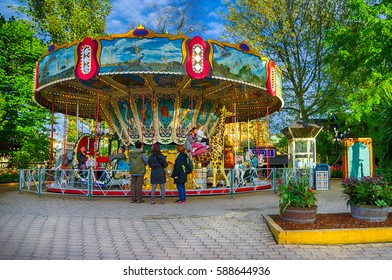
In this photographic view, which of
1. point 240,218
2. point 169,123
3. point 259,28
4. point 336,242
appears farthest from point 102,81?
point 259,28

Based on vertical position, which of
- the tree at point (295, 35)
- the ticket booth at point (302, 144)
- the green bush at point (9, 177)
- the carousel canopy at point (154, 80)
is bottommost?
the green bush at point (9, 177)

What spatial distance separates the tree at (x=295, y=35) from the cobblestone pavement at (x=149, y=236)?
58.3ft

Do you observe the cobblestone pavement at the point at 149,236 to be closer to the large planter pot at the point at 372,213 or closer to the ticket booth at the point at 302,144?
the large planter pot at the point at 372,213

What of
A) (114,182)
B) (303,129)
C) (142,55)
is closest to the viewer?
(142,55)

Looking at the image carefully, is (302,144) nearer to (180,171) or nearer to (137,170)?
(180,171)

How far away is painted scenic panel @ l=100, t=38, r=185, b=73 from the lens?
11.2m

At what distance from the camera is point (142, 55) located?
11.2 m

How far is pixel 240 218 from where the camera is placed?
752 cm

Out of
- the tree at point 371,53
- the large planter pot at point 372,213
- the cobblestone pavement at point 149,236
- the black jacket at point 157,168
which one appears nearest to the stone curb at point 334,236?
the cobblestone pavement at point 149,236

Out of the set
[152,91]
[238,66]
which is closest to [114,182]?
Result: [152,91]

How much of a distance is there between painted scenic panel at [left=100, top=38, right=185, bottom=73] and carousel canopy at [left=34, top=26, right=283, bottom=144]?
33 mm

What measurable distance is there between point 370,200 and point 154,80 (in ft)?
30.8

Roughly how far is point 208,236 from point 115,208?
397 cm

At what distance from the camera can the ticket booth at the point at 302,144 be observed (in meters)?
17.1
